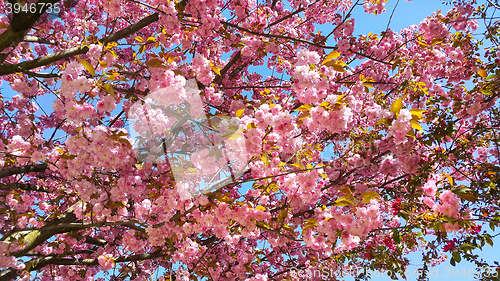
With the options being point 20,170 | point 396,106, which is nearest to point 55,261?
point 20,170

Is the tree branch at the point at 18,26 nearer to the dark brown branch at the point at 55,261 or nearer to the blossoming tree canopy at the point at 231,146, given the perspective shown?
the blossoming tree canopy at the point at 231,146

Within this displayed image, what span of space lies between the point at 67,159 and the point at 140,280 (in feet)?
9.47

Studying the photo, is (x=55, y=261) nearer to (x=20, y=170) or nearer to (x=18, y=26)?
(x=20, y=170)

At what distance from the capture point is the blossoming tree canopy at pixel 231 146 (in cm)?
248

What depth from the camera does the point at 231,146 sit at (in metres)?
2.75

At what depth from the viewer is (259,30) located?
4098mm

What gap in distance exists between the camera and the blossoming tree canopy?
2.48 meters

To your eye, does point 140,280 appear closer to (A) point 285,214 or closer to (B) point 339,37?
(A) point 285,214

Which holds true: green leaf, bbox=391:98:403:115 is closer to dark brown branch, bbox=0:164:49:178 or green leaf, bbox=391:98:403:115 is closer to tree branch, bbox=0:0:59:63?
tree branch, bbox=0:0:59:63

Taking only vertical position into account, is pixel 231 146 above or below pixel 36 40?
below

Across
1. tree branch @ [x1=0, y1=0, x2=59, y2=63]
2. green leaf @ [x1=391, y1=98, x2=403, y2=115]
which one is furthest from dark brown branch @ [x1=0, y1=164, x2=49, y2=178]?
green leaf @ [x1=391, y1=98, x2=403, y2=115]

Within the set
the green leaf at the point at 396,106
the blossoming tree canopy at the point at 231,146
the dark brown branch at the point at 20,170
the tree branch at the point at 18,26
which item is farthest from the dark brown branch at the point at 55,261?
the green leaf at the point at 396,106

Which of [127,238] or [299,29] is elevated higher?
[299,29]

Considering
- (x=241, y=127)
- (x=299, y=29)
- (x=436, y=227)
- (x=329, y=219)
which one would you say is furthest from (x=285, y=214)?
(x=299, y=29)
